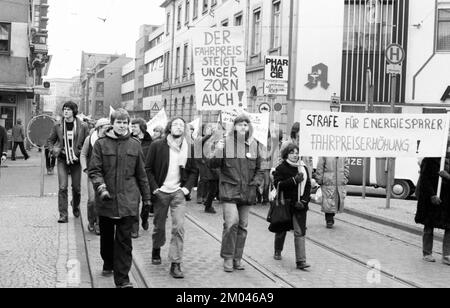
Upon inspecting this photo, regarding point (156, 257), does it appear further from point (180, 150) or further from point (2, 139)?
point (2, 139)

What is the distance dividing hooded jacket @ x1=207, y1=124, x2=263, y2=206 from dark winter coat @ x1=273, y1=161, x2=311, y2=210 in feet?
1.78

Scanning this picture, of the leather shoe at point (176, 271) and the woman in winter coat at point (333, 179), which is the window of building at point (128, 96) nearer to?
the woman in winter coat at point (333, 179)

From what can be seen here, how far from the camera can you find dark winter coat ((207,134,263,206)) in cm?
759

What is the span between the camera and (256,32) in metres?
32.1

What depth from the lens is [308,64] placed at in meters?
25.9

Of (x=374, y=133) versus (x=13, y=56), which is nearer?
(x=374, y=133)

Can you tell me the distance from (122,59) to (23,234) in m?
107

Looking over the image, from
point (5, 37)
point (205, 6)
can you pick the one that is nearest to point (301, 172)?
point (5, 37)

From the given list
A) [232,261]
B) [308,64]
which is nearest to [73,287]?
[232,261]

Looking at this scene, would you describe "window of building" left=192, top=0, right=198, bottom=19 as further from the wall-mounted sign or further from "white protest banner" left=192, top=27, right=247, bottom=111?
"white protest banner" left=192, top=27, right=247, bottom=111

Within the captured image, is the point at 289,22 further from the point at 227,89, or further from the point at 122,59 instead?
the point at 122,59

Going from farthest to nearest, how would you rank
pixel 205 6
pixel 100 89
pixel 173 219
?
pixel 100 89 < pixel 205 6 < pixel 173 219

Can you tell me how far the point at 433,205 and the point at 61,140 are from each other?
5.87 meters
